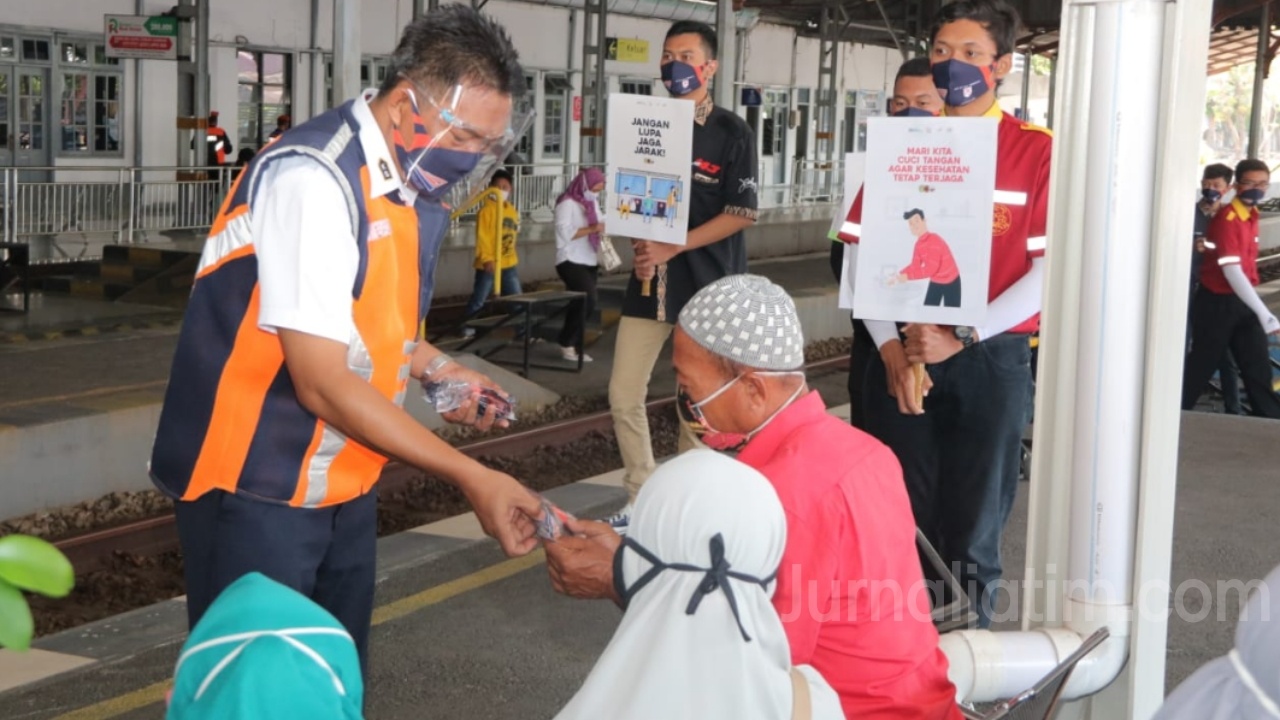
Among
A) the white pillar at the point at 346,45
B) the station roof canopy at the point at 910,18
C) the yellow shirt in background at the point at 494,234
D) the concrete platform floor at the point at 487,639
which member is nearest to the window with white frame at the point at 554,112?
the station roof canopy at the point at 910,18

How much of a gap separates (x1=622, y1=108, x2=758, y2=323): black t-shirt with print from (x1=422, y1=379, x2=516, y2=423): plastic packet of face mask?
10.4 feet

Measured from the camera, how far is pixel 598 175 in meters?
15.1

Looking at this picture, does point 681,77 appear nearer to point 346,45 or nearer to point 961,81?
point 961,81

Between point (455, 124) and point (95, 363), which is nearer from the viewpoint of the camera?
point (455, 124)

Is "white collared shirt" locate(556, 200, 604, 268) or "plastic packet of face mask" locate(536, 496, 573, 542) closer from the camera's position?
"plastic packet of face mask" locate(536, 496, 573, 542)

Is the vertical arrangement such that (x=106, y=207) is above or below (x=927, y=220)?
below

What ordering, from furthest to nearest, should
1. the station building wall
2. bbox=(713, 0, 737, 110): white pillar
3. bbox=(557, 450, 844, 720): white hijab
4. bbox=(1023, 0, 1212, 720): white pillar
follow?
the station building wall
bbox=(713, 0, 737, 110): white pillar
bbox=(1023, 0, 1212, 720): white pillar
bbox=(557, 450, 844, 720): white hijab

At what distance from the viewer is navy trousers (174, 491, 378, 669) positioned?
3307 millimetres

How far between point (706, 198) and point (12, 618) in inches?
232

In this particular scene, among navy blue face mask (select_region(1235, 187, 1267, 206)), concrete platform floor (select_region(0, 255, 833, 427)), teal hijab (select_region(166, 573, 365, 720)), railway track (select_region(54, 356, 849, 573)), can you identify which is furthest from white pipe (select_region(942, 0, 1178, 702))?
navy blue face mask (select_region(1235, 187, 1267, 206))

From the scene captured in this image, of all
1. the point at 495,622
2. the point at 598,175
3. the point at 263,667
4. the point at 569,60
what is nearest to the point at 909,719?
the point at 263,667

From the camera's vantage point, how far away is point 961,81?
4891 millimetres

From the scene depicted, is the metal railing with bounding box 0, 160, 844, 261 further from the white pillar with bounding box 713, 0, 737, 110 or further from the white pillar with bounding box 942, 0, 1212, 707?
the white pillar with bounding box 942, 0, 1212, 707

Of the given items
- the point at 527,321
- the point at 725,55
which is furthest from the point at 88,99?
the point at 527,321
